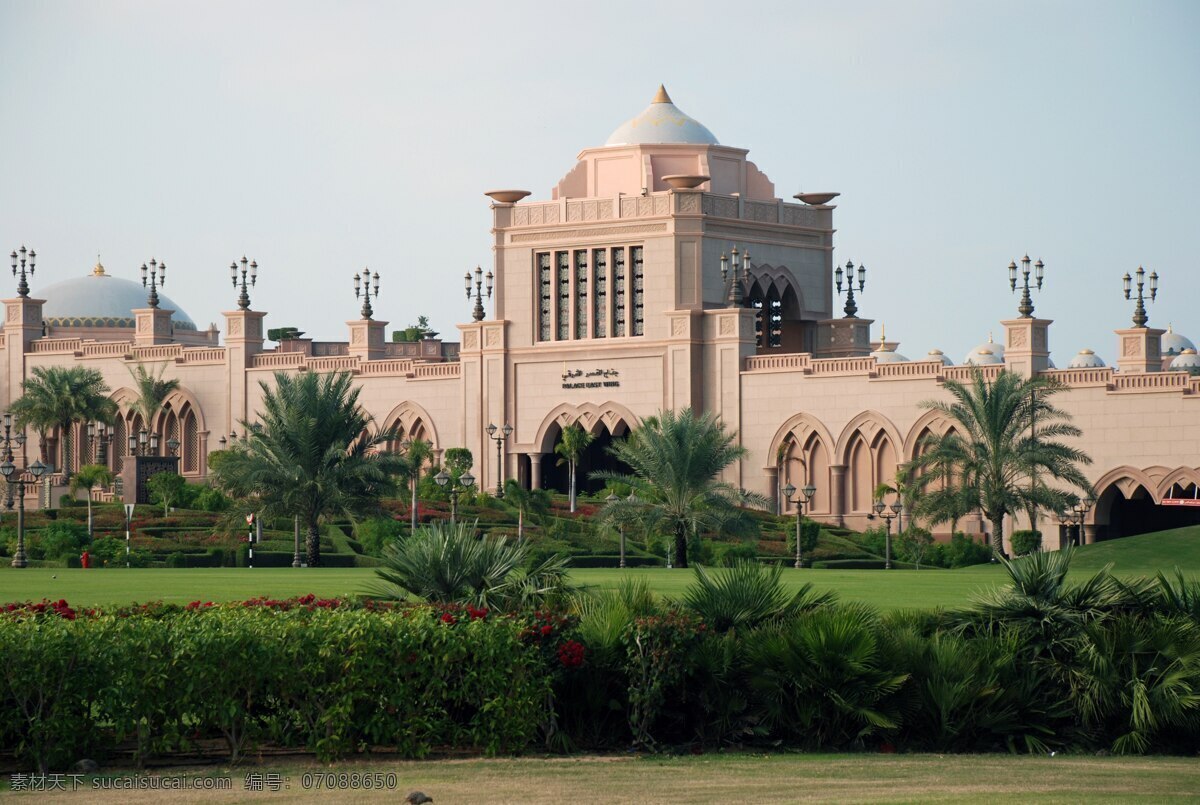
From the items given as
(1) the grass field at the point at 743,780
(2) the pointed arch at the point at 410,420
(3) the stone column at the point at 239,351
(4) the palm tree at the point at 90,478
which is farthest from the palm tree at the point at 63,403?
(1) the grass field at the point at 743,780

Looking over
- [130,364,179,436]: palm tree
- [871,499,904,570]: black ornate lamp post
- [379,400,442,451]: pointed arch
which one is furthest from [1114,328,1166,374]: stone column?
[130,364,179,436]: palm tree

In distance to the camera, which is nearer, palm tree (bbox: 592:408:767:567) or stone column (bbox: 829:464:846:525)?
palm tree (bbox: 592:408:767:567)

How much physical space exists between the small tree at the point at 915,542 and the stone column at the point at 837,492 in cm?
927

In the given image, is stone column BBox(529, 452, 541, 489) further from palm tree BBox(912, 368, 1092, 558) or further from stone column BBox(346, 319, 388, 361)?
palm tree BBox(912, 368, 1092, 558)

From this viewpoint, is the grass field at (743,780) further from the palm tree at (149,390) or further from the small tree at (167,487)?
the palm tree at (149,390)

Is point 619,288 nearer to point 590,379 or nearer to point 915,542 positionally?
point 590,379

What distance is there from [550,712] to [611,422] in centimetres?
4622

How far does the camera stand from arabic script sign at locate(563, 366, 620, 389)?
6247cm

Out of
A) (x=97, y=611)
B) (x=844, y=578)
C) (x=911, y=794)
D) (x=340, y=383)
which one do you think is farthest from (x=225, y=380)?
(x=911, y=794)

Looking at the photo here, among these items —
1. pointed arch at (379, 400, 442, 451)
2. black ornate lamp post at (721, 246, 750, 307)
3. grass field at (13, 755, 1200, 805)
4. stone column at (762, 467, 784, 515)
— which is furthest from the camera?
pointed arch at (379, 400, 442, 451)

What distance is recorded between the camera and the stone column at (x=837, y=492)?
58281mm

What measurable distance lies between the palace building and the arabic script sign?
0.18ft

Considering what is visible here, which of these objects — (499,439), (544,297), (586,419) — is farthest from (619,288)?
(499,439)

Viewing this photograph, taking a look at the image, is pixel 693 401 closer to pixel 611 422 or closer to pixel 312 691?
pixel 611 422
